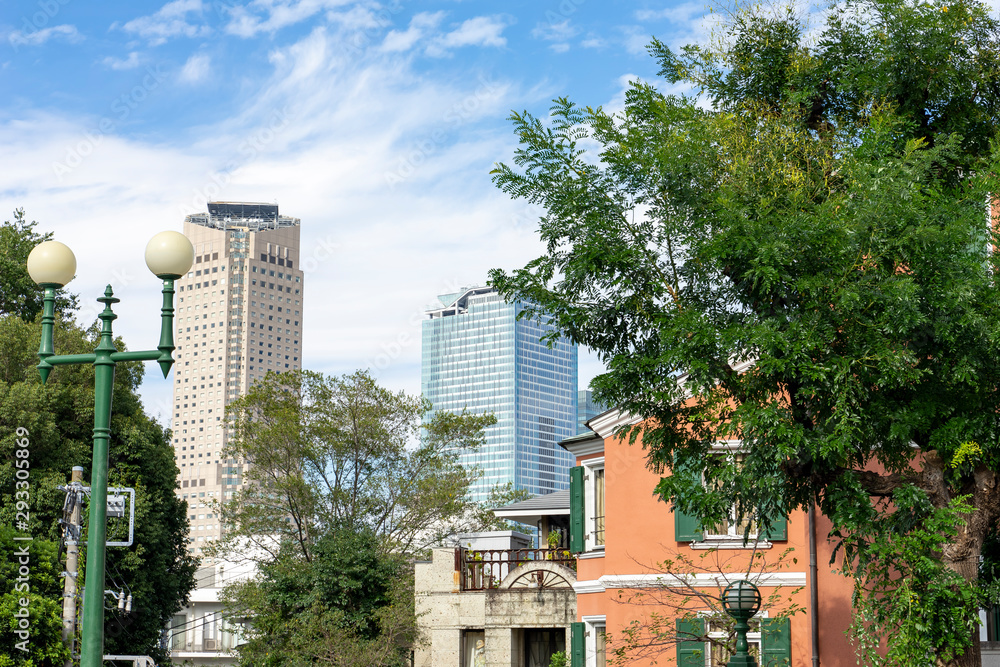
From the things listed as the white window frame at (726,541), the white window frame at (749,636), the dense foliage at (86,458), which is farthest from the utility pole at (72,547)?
the white window frame at (749,636)

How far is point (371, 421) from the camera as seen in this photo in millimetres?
36719

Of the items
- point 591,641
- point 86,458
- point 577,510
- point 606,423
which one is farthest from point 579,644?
point 86,458

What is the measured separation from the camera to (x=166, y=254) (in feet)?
30.7

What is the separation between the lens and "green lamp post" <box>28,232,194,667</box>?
8.58 meters

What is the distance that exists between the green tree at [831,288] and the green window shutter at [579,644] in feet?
28.3

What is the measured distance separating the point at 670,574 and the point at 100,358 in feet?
43.3

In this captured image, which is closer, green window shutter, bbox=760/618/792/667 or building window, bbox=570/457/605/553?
green window shutter, bbox=760/618/792/667

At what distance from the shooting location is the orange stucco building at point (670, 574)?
719 inches

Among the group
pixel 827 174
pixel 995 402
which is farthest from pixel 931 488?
pixel 827 174

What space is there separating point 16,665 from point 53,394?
30.8ft

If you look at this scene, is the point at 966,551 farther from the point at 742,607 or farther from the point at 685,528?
the point at 685,528

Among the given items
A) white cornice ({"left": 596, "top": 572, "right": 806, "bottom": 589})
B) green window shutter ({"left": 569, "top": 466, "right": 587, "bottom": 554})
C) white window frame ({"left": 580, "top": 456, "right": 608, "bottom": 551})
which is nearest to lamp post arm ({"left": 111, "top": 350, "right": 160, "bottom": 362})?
white cornice ({"left": 596, "top": 572, "right": 806, "bottom": 589})

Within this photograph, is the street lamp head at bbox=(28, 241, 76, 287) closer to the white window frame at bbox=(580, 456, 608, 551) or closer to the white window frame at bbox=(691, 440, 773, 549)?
the white window frame at bbox=(691, 440, 773, 549)

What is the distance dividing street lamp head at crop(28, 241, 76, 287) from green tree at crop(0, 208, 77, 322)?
25714 millimetres
